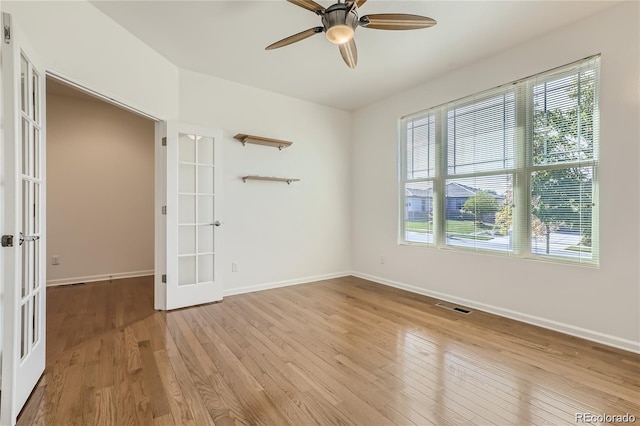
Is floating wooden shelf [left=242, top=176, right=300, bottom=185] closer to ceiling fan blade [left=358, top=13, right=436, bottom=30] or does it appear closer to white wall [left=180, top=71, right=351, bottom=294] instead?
white wall [left=180, top=71, right=351, bottom=294]

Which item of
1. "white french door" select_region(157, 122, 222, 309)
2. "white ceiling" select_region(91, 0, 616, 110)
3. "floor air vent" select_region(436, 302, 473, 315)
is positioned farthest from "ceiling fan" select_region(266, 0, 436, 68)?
"floor air vent" select_region(436, 302, 473, 315)

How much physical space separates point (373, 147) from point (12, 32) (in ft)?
13.2

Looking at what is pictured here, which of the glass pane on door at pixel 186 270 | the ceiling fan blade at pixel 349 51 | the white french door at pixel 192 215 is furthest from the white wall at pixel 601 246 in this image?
the glass pane on door at pixel 186 270

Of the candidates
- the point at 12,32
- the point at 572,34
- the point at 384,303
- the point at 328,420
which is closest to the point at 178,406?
the point at 328,420

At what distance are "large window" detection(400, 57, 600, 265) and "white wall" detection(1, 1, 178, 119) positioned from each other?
10.4 ft

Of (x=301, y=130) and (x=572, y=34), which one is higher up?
(x=572, y=34)

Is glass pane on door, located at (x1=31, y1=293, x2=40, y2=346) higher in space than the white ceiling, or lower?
lower

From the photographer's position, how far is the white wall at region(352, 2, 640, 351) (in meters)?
2.39

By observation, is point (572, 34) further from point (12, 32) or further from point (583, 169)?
point (12, 32)

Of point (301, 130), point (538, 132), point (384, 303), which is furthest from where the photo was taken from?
point (301, 130)

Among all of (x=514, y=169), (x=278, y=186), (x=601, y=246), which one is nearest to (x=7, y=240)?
(x=278, y=186)

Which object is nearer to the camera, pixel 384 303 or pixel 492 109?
pixel 492 109

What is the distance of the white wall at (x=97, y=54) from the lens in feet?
6.74

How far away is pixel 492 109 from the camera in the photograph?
3.31 metres
